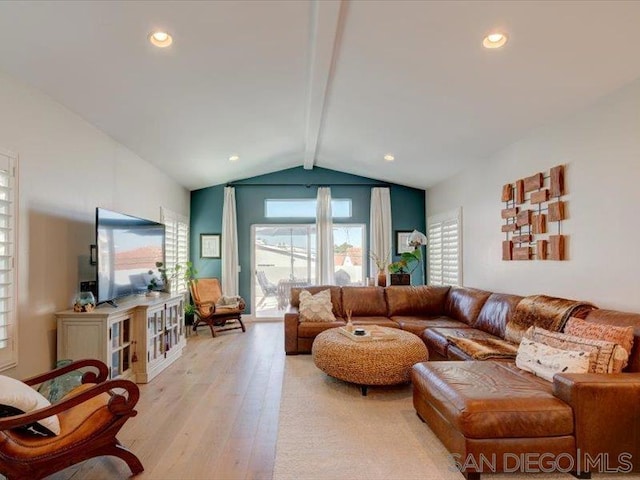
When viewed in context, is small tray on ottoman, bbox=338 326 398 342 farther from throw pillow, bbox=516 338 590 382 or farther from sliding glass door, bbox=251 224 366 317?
sliding glass door, bbox=251 224 366 317

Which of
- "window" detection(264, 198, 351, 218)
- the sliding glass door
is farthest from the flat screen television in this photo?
"window" detection(264, 198, 351, 218)

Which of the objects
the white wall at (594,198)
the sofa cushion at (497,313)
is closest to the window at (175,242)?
the sofa cushion at (497,313)

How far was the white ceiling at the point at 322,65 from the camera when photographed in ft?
7.89

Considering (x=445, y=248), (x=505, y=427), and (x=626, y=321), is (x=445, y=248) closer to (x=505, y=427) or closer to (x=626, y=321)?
(x=626, y=321)

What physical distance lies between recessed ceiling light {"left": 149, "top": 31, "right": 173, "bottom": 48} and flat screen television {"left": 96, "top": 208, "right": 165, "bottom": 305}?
1.59 m

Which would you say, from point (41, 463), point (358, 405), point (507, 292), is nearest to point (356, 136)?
point (507, 292)

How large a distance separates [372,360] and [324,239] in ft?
14.0

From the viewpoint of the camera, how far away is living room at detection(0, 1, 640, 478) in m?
2.49

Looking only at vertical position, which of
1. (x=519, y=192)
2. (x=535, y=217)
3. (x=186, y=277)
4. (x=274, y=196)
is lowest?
(x=186, y=277)

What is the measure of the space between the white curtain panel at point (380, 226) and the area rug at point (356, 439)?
3990mm

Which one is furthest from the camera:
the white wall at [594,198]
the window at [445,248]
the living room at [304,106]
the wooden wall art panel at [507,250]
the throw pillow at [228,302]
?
the throw pillow at [228,302]

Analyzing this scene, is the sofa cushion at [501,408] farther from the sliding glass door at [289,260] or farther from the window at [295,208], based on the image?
the window at [295,208]

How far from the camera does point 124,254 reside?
12.9 ft

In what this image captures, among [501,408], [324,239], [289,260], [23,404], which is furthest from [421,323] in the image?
[23,404]
